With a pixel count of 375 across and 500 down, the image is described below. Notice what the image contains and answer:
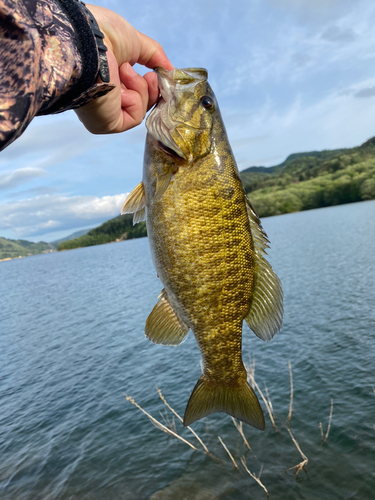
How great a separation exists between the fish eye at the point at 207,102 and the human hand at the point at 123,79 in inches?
16.9

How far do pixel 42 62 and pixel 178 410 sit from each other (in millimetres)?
12597

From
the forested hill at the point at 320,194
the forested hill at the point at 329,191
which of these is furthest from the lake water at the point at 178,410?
the forested hill at the point at 329,191

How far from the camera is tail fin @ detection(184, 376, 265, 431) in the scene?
295 cm

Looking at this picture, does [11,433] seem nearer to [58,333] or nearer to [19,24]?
[58,333]

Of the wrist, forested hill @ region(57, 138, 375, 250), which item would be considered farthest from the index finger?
forested hill @ region(57, 138, 375, 250)

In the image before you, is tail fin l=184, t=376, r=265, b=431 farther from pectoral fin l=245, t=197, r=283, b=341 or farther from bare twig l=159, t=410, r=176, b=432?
bare twig l=159, t=410, r=176, b=432

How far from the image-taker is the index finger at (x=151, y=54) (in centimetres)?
283

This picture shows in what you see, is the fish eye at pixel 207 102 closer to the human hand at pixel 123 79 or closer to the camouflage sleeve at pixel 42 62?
the human hand at pixel 123 79

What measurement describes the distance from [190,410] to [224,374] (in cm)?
41

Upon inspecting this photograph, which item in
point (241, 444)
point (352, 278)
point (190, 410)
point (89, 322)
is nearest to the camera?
point (190, 410)

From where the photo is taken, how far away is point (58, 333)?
26.5m

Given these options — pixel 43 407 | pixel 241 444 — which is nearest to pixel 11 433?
pixel 43 407

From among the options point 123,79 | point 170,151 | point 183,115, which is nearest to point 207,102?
point 183,115

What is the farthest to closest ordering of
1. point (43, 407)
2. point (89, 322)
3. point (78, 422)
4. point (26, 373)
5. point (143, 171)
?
point (89, 322), point (26, 373), point (43, 407), point (78, 422), point (143, 171)
